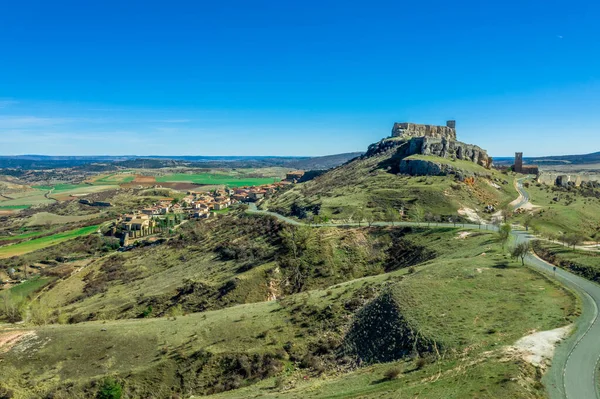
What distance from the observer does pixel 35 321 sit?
51875 millimetres

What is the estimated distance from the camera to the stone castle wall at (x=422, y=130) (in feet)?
565

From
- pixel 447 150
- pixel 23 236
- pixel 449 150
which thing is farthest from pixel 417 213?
pixel 23 236

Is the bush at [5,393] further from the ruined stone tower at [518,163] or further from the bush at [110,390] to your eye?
the ruined stone tower at [518,163]

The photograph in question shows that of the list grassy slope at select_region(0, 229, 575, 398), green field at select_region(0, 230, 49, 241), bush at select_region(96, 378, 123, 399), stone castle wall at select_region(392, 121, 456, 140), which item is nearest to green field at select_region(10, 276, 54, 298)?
grassy slope at select_region(0, 229, 575, 398)

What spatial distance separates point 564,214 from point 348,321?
66.2m

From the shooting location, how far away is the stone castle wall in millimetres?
172125

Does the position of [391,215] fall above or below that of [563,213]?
below

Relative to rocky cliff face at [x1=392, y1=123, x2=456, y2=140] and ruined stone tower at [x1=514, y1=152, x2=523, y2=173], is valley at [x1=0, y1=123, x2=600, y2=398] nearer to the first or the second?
ruined stone tower at [x1=514, y1=152, x2=523, y2=173]

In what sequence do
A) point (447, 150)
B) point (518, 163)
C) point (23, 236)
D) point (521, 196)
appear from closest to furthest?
point (521, 196), point (447, 150), point (23, 236), point (518, 163)

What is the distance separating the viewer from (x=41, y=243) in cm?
12256

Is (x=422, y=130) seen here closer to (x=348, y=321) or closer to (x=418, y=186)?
(x=418, y=186)

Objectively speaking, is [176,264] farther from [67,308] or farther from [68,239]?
[68,239]

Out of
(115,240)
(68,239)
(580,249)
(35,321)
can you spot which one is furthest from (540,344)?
(68,239)

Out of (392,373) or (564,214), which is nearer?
(392,373)
